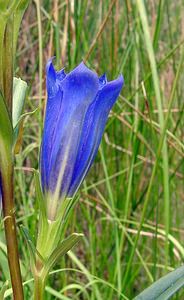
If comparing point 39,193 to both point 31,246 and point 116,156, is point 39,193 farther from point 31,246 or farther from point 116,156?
point 116,156

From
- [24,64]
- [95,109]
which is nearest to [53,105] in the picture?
[95,109]

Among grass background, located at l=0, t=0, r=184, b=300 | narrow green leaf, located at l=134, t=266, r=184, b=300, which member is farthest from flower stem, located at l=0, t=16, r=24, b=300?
grass background, located at l=0, t=0, r=184, b=300

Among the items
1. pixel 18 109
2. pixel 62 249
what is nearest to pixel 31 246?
pixel 62 249

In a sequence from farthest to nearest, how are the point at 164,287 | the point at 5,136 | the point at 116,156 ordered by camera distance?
the point at 116,156
the point at 164,287
the point at 5,136

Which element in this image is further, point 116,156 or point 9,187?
point 116,156

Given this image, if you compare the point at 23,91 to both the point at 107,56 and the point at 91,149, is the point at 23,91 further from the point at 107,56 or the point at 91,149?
the point at 107,56

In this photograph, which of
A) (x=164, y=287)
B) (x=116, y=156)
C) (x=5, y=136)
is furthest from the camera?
(x=116, y=156)

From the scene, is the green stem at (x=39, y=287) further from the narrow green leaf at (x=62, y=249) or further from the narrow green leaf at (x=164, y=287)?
the narrow green leaf at (x=164, y=287)
